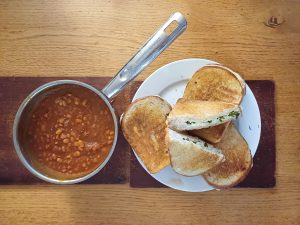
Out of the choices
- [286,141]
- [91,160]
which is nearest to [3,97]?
[91,160]

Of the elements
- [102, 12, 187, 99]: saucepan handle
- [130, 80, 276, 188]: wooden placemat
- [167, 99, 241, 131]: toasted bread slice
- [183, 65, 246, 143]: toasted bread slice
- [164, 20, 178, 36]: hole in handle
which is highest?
[164, 20, 178, 36]: hole in handle

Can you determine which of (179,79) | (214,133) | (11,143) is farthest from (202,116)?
(11,143)

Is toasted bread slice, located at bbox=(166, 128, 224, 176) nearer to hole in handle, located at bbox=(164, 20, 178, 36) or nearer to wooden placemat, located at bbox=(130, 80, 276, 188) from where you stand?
wooden placemat, located at bbox=(130, 80, 276, 188)

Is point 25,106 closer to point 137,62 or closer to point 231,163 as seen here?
point 137,62

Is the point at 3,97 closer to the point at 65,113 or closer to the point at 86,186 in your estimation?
the point at 65,113

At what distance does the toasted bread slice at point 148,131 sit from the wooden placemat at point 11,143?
0.10 m

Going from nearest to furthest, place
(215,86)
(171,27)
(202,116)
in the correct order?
(202,116), (215,86), (171,27)

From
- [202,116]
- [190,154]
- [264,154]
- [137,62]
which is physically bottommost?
[264,154]

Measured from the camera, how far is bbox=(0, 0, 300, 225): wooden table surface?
1.46 meters

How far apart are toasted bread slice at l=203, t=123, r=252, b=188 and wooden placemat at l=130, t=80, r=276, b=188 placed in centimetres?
11

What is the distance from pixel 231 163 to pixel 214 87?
24cm

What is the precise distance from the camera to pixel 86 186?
1.47 m

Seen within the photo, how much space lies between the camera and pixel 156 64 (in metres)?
1.46

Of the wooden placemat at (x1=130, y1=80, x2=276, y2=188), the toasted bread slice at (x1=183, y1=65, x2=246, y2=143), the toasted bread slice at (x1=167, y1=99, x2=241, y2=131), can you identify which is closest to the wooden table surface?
the wooden placemat at (x1=130, y1=80, x2=276, y2=188)
